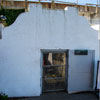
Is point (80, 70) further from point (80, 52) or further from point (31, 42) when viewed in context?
point (31, 42)

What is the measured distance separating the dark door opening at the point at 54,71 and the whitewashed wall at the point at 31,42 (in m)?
0.42

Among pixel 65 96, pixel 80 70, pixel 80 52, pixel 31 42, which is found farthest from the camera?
pixel 80 70

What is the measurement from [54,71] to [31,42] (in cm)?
181

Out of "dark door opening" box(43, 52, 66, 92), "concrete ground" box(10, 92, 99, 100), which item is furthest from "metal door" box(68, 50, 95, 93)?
"dark door opening" box(43, 52, 66, 92)

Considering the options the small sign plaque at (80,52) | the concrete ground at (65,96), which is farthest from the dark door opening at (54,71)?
the small sign plaque at (80,52)

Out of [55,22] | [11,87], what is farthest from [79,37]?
[11,87]

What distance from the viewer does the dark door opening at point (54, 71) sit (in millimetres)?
5930

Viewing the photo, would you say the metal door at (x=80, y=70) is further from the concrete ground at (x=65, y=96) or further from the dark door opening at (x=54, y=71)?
the dark door opening at (x=54, y=71)

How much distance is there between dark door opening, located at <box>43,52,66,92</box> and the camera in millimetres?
5930

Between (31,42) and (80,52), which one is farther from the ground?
(31,42)

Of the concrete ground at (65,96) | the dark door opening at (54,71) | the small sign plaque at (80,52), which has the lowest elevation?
the concrete ground at (65,96)

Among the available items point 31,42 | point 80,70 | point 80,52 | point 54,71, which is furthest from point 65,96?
point 31,42

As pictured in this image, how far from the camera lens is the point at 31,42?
5.50 meters

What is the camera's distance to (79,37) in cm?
592
